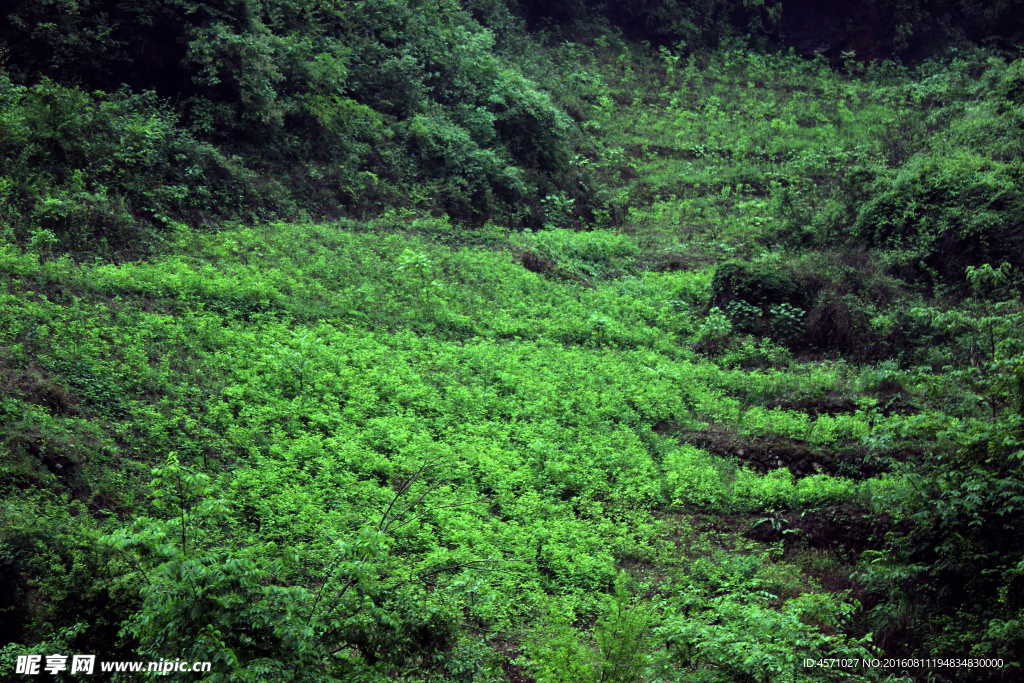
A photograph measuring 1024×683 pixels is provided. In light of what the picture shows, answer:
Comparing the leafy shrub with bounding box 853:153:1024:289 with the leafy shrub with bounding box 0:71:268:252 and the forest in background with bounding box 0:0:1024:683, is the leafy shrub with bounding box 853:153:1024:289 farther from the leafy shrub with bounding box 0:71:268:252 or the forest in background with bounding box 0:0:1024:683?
the leafy shrub with bounding box 0:71:268:252

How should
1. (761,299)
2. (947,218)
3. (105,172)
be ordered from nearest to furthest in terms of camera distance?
(105,172)
(761,299)
(947,218)

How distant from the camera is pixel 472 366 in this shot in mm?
11164

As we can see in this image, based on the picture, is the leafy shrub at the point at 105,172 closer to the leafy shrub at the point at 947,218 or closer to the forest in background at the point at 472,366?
the forest in background at the point at 472,366

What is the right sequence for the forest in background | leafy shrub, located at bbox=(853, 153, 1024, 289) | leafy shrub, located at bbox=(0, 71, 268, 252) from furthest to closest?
leafy shrub, located at bbox=(853, 153, 1024, 289), leafy shrub, located at bbox=(0, 71, 268, 252), the forest in background

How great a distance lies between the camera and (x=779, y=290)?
47.0ft

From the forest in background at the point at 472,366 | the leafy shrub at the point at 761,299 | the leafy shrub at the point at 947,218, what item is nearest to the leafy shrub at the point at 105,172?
the forest in background at the point at 472,366

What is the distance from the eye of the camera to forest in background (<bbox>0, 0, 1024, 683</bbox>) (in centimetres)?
545

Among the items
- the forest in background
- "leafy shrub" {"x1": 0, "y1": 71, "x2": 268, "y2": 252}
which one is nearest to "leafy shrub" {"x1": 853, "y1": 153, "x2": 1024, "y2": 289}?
the forest in background

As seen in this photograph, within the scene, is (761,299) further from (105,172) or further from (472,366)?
(105,172)

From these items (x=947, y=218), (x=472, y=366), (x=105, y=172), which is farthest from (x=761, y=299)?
(x=105, y=172)

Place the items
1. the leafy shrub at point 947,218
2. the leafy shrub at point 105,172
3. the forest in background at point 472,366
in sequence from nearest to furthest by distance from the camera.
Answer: the forest in background at point 472,366, the leafy shrub at point 105,172, the leafy shrub at point 947,218

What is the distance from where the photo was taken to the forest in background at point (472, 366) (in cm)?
545

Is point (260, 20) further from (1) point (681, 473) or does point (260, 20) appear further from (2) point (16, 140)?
(1) point (681, 473)

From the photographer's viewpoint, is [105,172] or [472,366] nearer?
[472,366]
